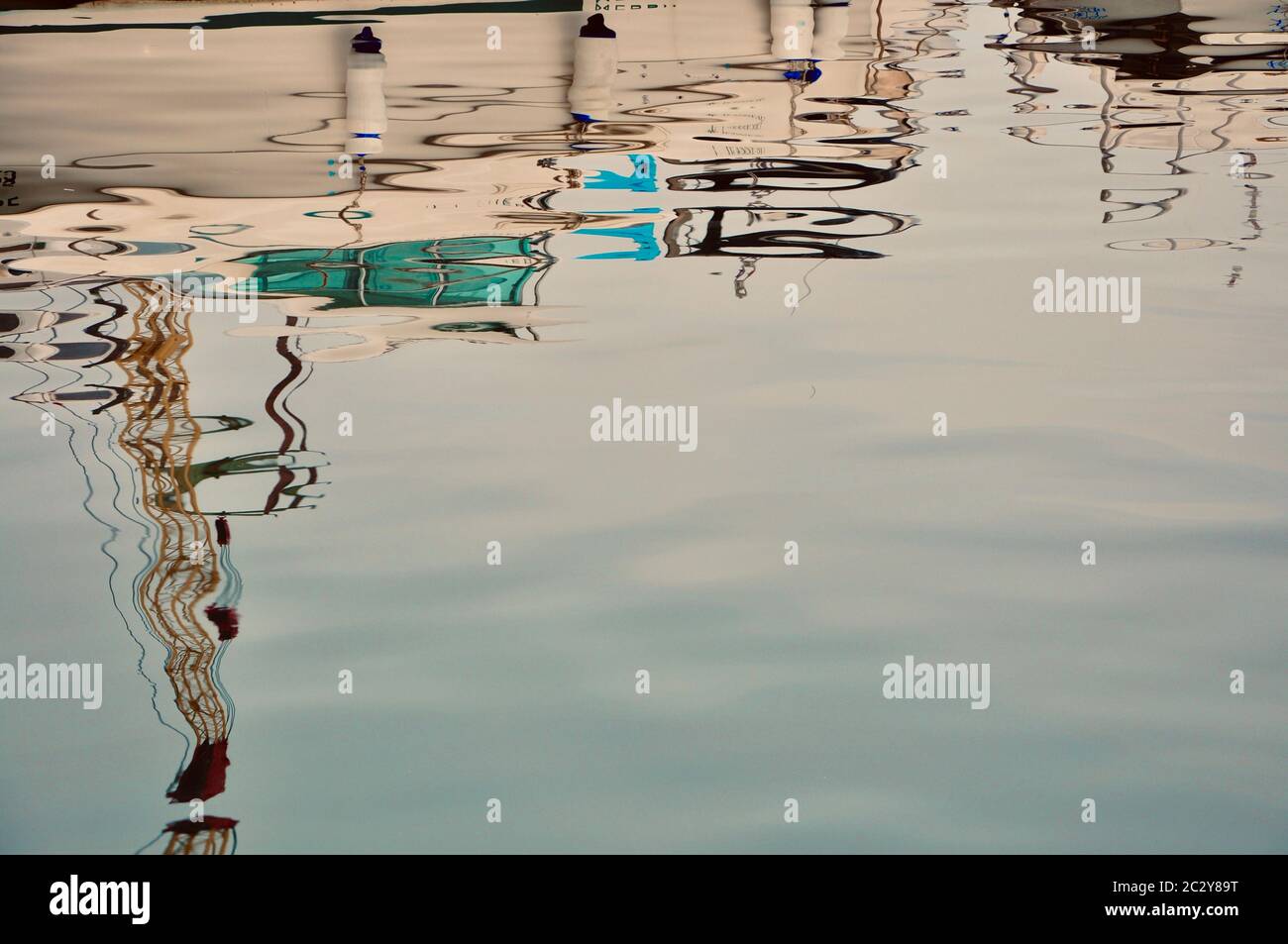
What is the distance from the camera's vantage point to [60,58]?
12359 mm

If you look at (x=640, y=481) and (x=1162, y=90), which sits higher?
(x=1162, y=90)

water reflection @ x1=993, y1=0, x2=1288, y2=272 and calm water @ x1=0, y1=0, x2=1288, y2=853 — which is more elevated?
water reflection @ x1=993, y1=0, x2=1288, y2=272

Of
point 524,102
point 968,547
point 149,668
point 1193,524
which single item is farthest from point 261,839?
point 524,102

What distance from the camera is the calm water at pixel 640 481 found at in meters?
3.50

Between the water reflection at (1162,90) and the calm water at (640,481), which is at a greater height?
the water reflection at (1162,90)

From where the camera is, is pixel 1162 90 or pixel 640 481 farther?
pixel 1162 90

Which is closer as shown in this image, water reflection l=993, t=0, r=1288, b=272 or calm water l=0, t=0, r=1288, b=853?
calm water l=0, t=0, r=1288, b=853

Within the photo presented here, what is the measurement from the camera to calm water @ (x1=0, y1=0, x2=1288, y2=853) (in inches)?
138

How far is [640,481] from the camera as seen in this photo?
508 cm

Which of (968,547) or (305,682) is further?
(968,547)

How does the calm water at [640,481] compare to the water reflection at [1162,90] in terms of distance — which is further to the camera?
the water reflection at [1162,90]
